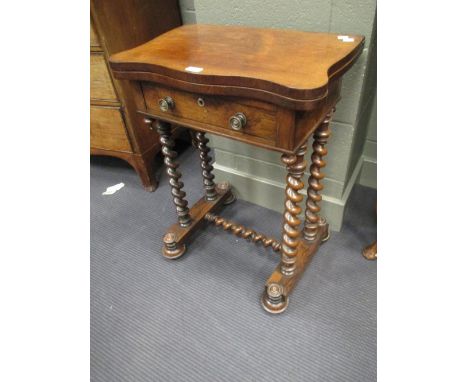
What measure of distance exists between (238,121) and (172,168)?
1.68 feet

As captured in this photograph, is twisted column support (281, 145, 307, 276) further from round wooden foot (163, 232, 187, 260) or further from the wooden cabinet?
the wooden cabinet

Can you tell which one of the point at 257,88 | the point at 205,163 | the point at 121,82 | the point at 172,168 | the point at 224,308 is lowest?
the point at 224,308

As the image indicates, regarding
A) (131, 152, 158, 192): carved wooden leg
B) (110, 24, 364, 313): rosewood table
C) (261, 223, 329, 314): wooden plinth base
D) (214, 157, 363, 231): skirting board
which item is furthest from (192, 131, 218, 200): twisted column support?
(261, 223, 329, 314): wooden plinth base

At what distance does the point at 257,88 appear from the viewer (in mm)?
785

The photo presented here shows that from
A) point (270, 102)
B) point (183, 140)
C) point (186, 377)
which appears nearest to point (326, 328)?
point (186, 377)

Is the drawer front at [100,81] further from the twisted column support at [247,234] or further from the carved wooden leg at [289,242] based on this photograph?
the carved wooden leg at [289,242]

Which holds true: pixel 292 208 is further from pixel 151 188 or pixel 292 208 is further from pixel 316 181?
pixel 151 188

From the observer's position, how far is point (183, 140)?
2.23m

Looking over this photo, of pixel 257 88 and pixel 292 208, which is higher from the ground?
pixel 257 88

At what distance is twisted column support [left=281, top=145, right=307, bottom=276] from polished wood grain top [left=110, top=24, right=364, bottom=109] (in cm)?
20

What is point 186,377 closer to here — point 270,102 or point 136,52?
point 270,102

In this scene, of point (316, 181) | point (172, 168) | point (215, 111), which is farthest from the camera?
point (172, 168)

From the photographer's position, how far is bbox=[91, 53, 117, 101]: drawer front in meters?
1.45

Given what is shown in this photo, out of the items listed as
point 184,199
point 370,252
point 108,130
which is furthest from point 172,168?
point 370,252
